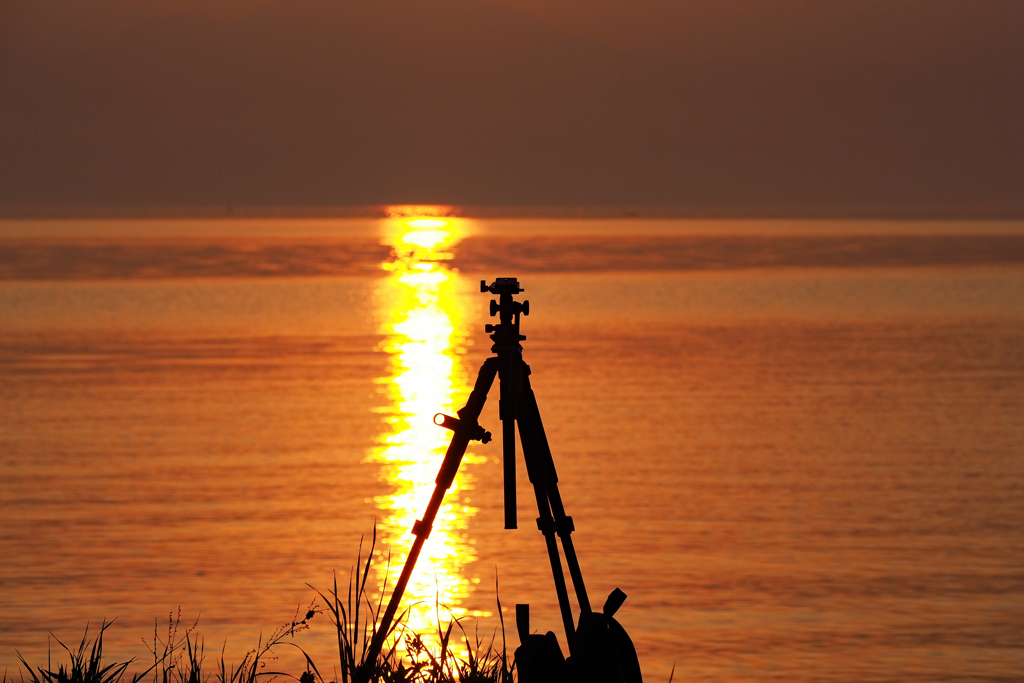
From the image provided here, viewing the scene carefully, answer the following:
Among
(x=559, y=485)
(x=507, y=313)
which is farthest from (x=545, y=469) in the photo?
(x=559, y=485)

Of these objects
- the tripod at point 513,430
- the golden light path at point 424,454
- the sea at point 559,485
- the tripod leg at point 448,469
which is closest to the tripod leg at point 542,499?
the tripod at point 513,430

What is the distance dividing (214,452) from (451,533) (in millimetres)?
5390

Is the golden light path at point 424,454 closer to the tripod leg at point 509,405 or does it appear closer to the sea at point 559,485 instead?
the sea at point 559,485

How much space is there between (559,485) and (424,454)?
2765mm

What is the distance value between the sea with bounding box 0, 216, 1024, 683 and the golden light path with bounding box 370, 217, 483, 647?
63mm

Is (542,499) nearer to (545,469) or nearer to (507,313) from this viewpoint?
(545,469)

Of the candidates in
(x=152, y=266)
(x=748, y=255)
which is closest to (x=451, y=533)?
(x=152, y=266)

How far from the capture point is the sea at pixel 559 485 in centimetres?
1130

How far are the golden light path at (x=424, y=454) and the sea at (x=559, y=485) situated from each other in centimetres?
6

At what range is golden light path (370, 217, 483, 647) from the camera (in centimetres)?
1244

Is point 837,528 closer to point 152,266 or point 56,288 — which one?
point 56,288

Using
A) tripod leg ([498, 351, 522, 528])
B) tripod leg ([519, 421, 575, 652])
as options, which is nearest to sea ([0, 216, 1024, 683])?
tripod leg ([519, 421, 575, 652])

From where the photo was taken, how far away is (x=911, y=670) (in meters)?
10.4

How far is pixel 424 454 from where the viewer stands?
19.0 m
